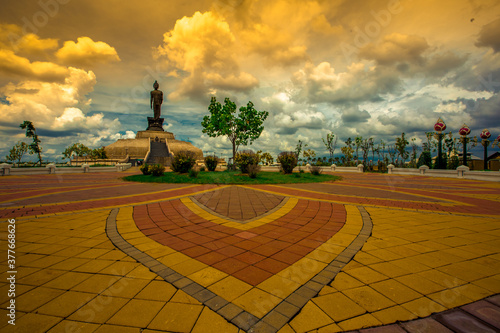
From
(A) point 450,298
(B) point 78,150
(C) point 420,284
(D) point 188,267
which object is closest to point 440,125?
(C) point 420,284

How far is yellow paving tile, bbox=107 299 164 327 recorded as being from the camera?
1.83 metres

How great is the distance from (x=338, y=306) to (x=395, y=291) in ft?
2.58

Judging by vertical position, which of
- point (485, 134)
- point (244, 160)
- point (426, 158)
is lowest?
point (244, 160)

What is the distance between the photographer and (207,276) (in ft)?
8.57

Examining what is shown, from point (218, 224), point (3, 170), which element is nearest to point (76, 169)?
point (3, 170)

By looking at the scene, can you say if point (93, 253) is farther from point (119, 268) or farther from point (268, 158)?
point (268, 158)

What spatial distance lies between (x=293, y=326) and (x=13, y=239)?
5159mm

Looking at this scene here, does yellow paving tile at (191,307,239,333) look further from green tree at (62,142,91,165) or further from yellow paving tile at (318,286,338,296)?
green tree at (62,142,91,165)

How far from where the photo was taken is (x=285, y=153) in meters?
19.1

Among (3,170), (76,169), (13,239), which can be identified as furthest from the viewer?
(76,169)

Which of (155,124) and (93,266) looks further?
(155,124)

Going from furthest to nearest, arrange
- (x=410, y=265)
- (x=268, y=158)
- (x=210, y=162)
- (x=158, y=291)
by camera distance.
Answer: (x=268, y=158) < (x=210, y=162) < (x=410, y=265) < (x=158, y=291)

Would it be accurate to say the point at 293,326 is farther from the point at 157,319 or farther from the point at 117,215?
the point at 117,215

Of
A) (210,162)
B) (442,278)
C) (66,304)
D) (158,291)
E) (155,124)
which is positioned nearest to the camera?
(66,304)
